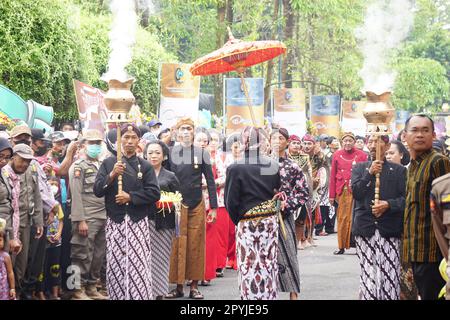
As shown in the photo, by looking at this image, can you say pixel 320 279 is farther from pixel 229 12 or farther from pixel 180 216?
pixel 229 12

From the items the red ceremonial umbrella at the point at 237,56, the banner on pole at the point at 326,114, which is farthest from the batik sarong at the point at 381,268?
the banner on pole at the point at 326,114

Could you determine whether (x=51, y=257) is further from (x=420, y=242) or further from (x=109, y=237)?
(x=420, y=242)

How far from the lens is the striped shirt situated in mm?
7359

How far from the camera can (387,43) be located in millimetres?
21297

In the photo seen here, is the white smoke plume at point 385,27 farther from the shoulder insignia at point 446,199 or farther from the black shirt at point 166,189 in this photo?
the shoulder insignia at point 446,199

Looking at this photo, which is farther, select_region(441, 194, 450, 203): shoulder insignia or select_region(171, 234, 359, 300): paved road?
select_region(171, 234, 359, 300): paved road

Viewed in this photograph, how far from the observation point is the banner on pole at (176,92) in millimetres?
15805

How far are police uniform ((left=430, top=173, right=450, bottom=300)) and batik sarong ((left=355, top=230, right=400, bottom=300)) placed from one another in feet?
8.01

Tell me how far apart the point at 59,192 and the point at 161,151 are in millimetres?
1295

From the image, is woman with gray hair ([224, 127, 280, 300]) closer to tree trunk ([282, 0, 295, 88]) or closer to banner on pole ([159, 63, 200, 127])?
banner on pole ([159, 63, 200, 127])

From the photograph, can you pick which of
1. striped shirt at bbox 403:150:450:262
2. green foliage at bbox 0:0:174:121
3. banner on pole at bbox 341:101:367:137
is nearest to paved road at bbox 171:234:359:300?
striped shirt at bbox 403:150:450:262

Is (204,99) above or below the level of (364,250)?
above

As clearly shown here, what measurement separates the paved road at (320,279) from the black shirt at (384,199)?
211 centimetres
